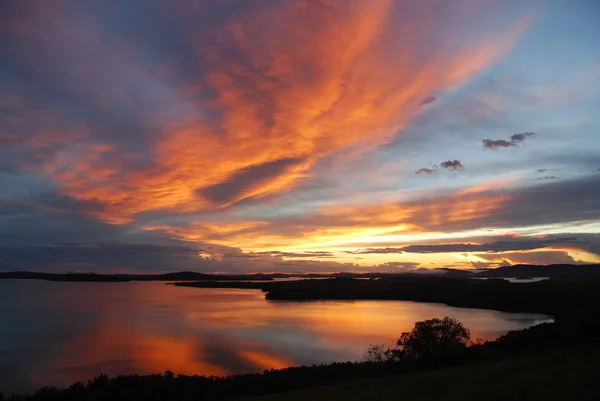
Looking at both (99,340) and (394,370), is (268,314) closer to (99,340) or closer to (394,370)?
(99,340)

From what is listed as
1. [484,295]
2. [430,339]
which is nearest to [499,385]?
[430,339]

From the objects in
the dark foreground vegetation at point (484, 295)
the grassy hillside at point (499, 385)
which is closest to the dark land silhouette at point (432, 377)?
the grassy hillside at point (499, 385)

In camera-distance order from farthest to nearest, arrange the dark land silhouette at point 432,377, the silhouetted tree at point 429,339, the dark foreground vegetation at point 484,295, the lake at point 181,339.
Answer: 1. the dark foreground vegetation at point 484,295
2. the lake at point 181,339
3. the silhouetted tree at point 429,339
4. the dark land silhouette at point 432,377

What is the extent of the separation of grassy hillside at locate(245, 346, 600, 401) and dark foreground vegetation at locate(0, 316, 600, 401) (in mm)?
24

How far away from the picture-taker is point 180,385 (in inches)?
722

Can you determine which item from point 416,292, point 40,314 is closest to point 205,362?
point 40,314

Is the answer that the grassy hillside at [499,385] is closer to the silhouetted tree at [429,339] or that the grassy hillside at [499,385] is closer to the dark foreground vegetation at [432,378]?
the dark foreground vegetation at [432,378]

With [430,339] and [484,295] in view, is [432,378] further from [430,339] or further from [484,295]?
[484,295]

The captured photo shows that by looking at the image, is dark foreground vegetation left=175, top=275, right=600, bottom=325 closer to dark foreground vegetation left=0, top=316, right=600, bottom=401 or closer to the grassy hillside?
dark foreground vegetation left=0, top=316, right=600, bottom=401

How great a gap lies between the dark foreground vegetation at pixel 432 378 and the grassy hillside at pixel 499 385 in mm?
24

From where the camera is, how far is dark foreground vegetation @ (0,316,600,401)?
12.5 metres

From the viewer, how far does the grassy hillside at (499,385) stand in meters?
11.5

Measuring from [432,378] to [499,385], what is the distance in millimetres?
2751

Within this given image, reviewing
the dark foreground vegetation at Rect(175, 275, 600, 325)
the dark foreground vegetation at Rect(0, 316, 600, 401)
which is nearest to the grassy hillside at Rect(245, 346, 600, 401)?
the dark foreground vegetation at Rect(0, 316, 600, 401)
